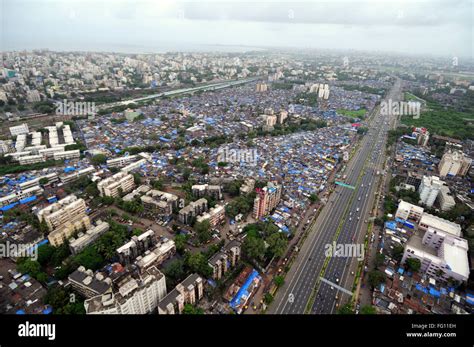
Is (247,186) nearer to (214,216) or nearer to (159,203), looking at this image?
(214,216)

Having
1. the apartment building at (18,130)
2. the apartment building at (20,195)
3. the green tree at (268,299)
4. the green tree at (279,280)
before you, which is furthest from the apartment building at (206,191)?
the apartment building at (18,130)

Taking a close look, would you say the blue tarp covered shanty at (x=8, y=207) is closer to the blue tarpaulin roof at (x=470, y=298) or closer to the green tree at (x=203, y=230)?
the green tree at (x=203, y=230)

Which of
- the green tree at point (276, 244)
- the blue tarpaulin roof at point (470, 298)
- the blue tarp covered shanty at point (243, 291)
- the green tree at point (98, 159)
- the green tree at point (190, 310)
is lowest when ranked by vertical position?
the blue tarp covered shanty at point (243, 291)

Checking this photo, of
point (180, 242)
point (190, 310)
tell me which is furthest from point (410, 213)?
point (190, 310)

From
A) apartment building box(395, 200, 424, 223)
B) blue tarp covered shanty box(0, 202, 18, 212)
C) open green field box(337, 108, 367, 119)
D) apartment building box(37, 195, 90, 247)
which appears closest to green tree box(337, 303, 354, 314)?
apartment building box(395, 200, 424, 223)

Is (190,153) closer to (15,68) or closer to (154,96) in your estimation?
(154,96)

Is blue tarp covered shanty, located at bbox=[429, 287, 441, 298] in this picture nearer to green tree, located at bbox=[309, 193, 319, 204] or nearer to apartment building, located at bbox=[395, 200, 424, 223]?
apartment building, located at bbox=[395, 200, 424, 223]
